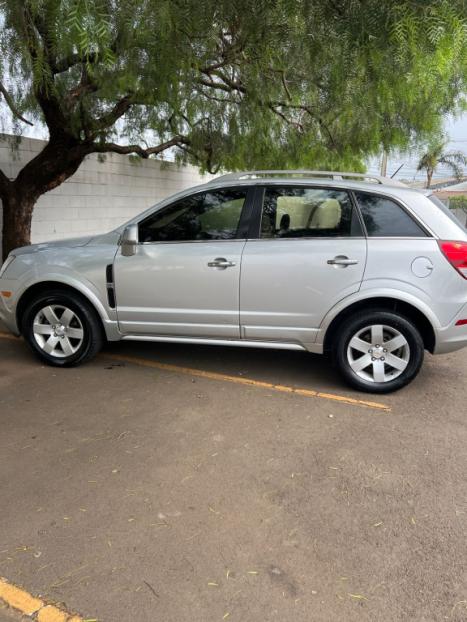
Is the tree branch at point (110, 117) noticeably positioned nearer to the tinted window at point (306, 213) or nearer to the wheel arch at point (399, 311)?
the tinted window at point (306, 213)

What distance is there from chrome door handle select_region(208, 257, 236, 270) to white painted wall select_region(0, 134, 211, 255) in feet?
17.8

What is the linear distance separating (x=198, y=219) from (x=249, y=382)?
1562mm

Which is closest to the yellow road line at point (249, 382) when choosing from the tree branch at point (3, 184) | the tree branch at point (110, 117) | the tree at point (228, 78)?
the tree at point (228, 78)

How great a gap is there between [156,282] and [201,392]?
1073 millimetres

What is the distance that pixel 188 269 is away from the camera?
4449 mm

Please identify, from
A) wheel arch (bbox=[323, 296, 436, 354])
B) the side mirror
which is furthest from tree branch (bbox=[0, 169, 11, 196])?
wheel arch (bbox=[323, 296, 436, 354])

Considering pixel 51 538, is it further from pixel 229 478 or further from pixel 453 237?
pixel 453 237

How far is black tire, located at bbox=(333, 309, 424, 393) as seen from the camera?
414cm

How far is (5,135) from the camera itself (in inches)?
312

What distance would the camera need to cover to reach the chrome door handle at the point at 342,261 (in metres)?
4.15

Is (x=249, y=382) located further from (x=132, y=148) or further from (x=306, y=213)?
(x=132, y=148)

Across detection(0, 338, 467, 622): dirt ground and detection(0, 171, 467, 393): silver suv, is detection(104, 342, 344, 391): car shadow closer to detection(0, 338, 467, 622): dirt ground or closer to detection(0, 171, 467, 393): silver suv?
detection(0, 338, 467, 622): dirt ground

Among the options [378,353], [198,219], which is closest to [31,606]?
[378,353]

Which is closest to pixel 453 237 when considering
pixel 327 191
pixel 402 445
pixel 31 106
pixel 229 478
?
pixel 327 191
